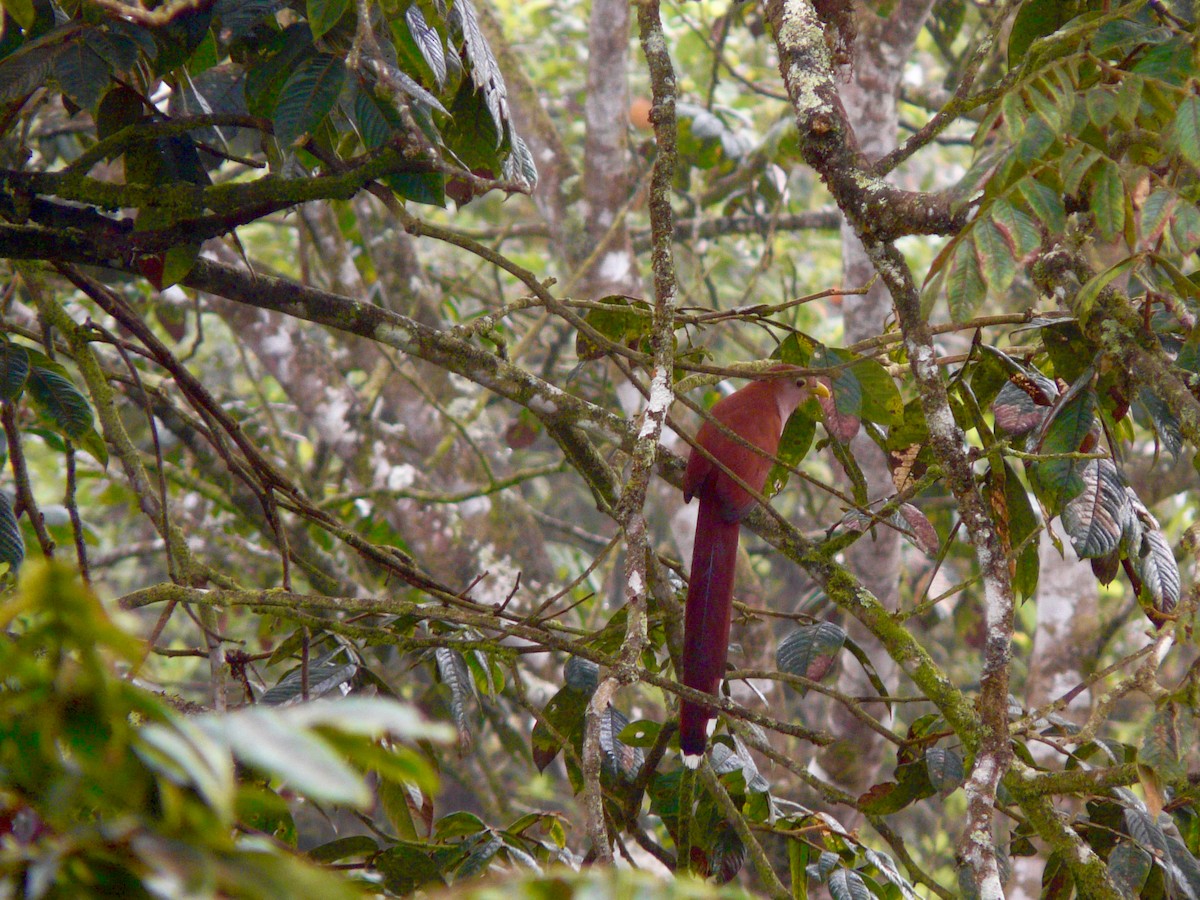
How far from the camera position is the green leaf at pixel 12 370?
5.54 feet

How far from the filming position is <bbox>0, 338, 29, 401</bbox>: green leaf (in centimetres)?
169

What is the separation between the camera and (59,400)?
1830 millimetres

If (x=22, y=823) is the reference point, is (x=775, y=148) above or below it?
above

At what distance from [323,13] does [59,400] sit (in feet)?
2.99

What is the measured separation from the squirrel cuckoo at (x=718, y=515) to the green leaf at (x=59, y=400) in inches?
45.9

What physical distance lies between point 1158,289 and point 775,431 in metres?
0.88

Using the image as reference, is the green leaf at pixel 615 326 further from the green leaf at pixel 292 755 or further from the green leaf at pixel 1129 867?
the green leaf at pixel 292 755

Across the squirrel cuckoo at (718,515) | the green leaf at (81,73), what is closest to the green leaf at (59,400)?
the green leaf at (81,73)

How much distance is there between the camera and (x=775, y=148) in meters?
3.89

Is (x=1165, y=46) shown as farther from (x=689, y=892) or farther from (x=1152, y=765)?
(x=689, y=892)

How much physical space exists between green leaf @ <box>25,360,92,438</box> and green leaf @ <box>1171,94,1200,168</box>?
5.94ft

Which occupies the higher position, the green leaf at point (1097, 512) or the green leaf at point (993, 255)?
the green leaf at point (993, 255)

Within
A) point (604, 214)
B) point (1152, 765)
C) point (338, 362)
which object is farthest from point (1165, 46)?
point (338, 362)

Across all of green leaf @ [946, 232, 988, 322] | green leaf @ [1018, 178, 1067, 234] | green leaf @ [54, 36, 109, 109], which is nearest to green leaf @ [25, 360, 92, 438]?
green leaf @ [54, 36, 109, 109]
